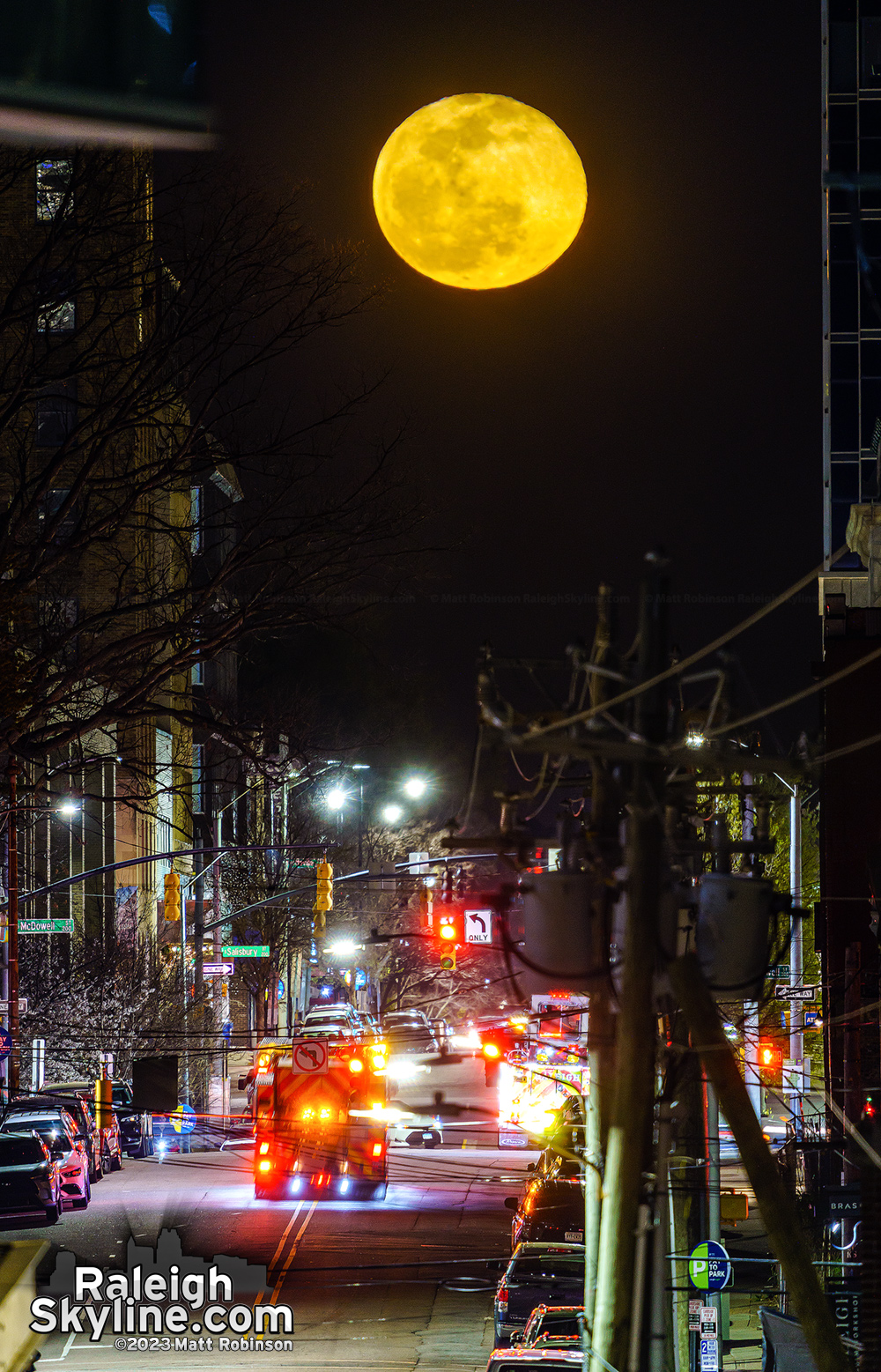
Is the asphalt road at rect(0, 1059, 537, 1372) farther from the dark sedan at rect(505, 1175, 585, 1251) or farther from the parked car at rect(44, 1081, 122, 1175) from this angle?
the dark sedan at rect(505, 1175, 585, 1251)

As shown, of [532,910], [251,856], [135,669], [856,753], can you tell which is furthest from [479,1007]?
[532,910]

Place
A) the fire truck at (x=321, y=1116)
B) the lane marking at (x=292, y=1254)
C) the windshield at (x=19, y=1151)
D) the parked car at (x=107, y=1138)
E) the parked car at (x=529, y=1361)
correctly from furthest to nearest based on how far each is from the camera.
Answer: the parked car at (x=107, y=1138)
the fire truck at (x=321, y=1116)
the windshield at (x=19, y=1151)
the lane marking at (x=292, y=1254)
the parked car at (x=529, y=1361)

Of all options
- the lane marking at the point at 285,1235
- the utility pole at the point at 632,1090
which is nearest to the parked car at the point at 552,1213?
the lane marking at the point at 285,1235

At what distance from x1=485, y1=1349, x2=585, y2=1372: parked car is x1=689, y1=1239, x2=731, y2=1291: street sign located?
6.95 ft

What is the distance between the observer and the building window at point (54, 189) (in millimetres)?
15052

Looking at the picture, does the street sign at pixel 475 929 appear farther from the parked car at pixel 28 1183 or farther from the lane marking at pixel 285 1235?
the parked car at pixel 28 1183

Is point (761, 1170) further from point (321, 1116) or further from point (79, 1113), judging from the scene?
point (79, 1113)

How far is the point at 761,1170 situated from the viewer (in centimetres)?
791

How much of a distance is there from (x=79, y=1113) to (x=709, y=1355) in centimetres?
2024

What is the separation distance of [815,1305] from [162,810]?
49.7 metres

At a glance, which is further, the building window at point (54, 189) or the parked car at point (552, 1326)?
the parked car at point (552, 1326)

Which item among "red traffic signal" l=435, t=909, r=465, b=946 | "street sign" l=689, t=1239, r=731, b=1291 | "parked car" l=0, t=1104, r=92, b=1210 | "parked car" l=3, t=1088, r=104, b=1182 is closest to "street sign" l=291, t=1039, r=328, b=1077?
"red traffic signal" l=435, t=909, r=465, b=946

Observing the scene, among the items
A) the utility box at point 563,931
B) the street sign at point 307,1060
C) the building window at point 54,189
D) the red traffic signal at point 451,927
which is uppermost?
the building window at point 54,189

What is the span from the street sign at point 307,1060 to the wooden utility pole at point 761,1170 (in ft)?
81.8
